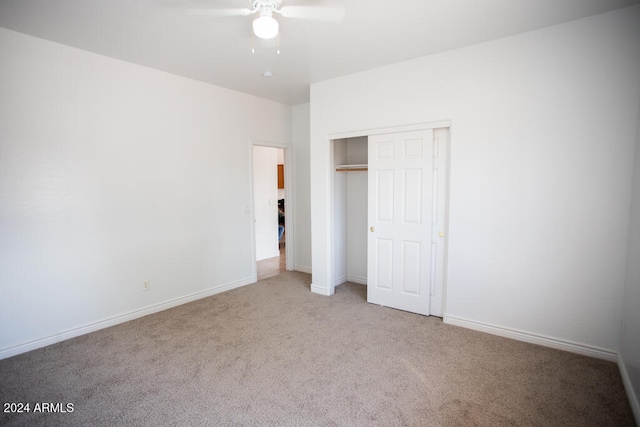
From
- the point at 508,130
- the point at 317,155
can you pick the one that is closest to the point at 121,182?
the point at 317,155

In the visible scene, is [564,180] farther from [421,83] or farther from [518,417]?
[518,417]

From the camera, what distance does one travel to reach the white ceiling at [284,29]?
7.77 ft

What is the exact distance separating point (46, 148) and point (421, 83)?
144 inches

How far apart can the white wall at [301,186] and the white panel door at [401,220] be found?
1632 millimetres

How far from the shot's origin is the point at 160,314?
367cm

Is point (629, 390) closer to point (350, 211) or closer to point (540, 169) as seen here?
point (540, 169)

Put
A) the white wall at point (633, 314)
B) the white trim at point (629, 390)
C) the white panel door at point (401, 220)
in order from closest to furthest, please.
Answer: the white trim at point (629, 390) < the white wall at point (633, 314) < the white panel door at point (401, 220)

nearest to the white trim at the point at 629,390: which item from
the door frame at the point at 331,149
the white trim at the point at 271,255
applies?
the door frame at the point at 331,149

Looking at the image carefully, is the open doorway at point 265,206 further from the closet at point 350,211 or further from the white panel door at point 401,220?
the white panel door at point 401,220

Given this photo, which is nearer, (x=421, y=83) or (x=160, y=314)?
(x=421, y=83)

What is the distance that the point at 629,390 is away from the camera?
85.7 inches

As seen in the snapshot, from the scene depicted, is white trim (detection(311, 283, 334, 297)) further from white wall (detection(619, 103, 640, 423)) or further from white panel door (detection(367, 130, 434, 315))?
white wall (detection(619, 103, 640, 423))

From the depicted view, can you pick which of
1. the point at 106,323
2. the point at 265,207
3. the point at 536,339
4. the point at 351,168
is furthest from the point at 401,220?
the point at 265,207

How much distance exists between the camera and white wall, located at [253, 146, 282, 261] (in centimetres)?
650
